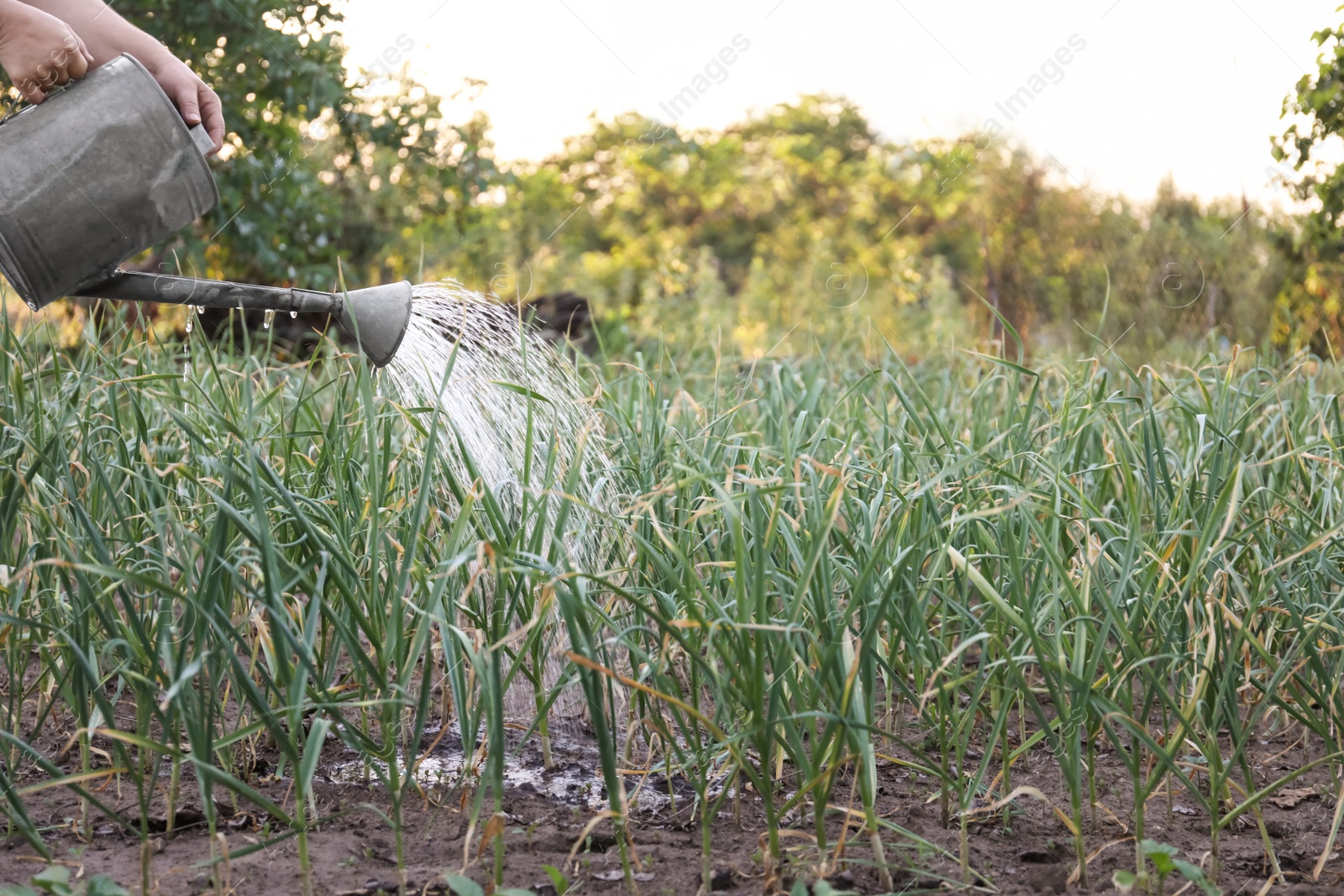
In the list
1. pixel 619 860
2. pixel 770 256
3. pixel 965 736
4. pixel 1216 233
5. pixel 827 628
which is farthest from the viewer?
pixel 770 256

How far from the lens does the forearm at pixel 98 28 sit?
2.16 m

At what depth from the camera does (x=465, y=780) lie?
1.79 meters

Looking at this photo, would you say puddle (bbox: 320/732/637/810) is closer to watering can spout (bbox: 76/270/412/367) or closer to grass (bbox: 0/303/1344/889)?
grass (bbox: 0/303/1344/889)

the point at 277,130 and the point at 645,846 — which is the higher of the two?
the point at 277,130

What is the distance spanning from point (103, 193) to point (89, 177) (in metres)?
0.03

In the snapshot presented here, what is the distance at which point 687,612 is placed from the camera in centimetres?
153

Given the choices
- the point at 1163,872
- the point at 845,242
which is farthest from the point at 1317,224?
the point at 845,242

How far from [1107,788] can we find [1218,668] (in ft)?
1.07

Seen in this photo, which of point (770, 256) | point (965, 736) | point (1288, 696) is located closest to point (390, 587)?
point (965, 736)

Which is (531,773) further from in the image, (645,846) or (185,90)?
(185,90)

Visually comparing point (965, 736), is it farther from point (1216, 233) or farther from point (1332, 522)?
point (1216, 233)

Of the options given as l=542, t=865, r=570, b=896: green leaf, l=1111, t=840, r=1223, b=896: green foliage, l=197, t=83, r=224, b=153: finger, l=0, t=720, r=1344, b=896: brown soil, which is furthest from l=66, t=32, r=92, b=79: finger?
l=1111, t=840, r=1223, b=896: green foliage

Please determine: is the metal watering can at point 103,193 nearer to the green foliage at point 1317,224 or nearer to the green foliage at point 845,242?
the green foliage at point 845,242

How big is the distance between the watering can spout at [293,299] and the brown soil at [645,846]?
0.77 m
